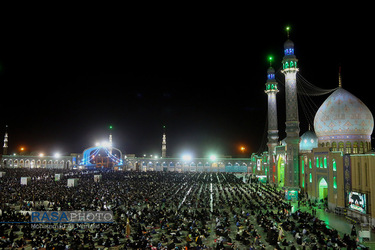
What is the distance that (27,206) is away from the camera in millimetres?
21984

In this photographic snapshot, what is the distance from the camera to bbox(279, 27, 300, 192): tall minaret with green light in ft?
102

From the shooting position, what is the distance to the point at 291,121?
32.1 m

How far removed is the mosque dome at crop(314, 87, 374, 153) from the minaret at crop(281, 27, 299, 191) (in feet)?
11.6

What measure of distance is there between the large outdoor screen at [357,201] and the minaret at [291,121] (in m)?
9.54

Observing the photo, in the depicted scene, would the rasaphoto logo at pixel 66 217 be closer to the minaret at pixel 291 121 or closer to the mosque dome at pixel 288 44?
the minaret at pixel 291 121

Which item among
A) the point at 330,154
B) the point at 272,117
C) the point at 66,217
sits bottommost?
the point at 66,217

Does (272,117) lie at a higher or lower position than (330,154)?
higher

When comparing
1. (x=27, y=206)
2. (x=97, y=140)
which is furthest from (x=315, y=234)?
(x=97, y=140)

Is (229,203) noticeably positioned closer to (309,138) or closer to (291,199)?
(291,199)

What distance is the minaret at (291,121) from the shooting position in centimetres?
3124

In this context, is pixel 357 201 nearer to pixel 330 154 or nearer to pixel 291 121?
pixel 330 154

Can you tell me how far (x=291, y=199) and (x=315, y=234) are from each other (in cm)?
1471

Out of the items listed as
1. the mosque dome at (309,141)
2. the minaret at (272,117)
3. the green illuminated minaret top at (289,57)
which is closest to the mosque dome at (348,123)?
the green illuminated minaret top at (289,57)

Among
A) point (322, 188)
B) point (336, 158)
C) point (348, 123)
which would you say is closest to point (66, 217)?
point (336, 158)
